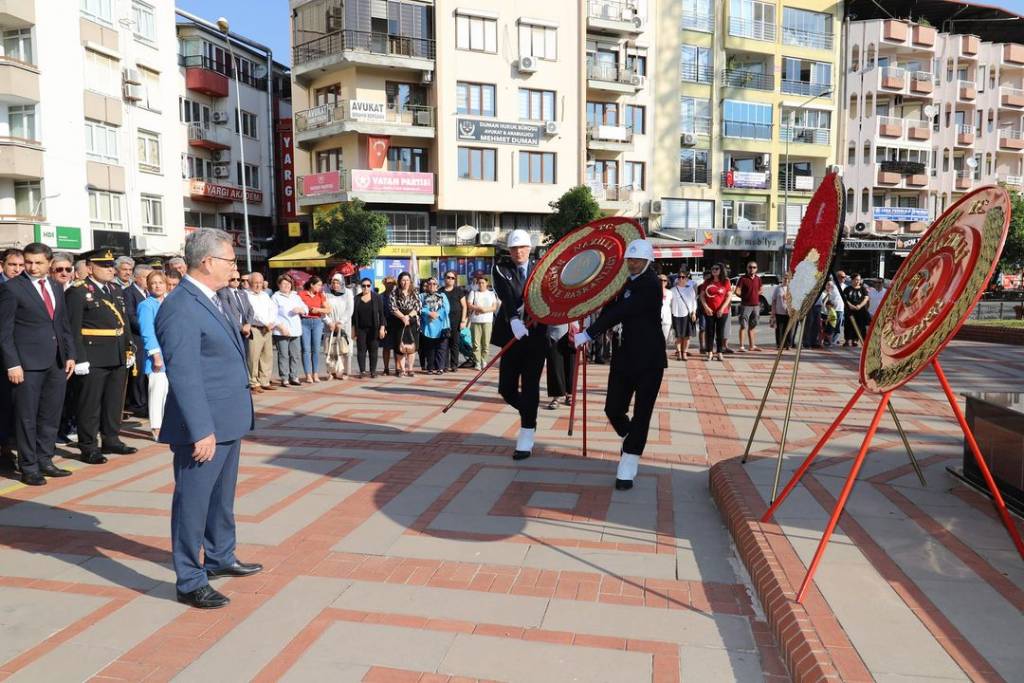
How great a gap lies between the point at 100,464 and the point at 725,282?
1113 centimetres

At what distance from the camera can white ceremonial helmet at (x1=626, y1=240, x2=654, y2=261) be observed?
19.7 feet

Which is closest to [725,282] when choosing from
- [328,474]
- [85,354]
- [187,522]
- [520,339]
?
[520,339]

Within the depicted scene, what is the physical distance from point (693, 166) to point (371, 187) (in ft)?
59.6

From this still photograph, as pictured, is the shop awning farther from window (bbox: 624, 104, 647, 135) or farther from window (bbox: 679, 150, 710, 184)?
window (bbox: 679, 150, 710, 184)

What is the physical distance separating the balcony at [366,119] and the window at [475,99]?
1.56 meters

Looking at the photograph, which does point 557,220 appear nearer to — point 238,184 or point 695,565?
point 238,184

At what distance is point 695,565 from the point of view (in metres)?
4.58

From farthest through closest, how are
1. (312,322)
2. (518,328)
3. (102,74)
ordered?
(102,74)
(312,322)
(518,328)

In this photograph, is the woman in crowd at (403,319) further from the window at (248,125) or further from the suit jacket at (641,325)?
the window at (248,125)

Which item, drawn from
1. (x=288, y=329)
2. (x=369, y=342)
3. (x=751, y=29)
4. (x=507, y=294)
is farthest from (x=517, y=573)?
(x=751, y=29)

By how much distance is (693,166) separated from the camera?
42.8 metres

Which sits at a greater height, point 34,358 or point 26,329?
point 26,329

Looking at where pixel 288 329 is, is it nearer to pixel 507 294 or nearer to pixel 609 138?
pixel 507 294

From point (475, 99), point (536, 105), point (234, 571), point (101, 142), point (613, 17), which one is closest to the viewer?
point (234, 571)
